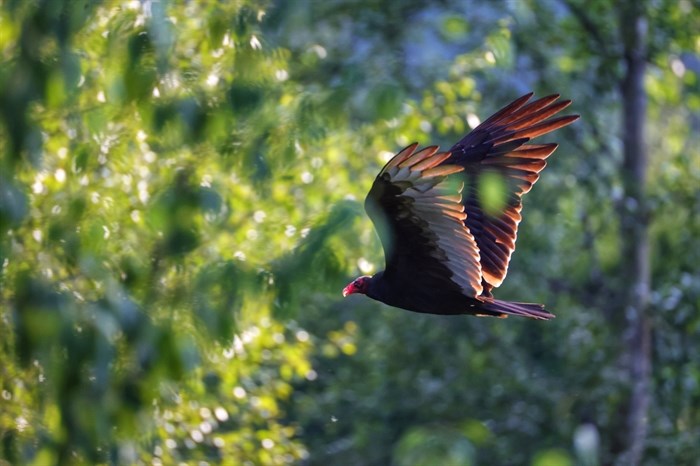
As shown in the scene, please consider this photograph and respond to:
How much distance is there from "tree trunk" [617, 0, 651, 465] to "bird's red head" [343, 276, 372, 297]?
164 inches

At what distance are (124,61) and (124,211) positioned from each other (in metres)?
0.97

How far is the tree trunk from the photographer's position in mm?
7184

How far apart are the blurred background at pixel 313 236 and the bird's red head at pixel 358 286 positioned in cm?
7

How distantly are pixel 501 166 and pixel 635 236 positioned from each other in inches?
161

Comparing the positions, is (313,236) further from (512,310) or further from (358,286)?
(512,310)

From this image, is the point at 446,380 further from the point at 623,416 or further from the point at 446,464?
the point at 446,464

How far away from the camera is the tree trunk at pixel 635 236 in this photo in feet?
23.6


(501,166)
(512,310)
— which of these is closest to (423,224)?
(512,310)

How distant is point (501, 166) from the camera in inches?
142

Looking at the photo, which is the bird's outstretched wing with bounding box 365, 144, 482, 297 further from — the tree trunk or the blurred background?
the tree trunk

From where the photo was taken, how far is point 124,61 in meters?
3.16

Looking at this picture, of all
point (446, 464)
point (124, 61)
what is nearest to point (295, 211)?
point (124, 61)

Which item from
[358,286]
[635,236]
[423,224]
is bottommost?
[635,236]

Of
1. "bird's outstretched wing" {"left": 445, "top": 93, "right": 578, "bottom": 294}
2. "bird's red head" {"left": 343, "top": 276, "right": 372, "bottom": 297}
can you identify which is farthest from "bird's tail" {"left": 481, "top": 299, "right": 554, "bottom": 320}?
"bird's outstretched wing" {"left": 445, "top": 93, "right": 578, "bottom": 294}
